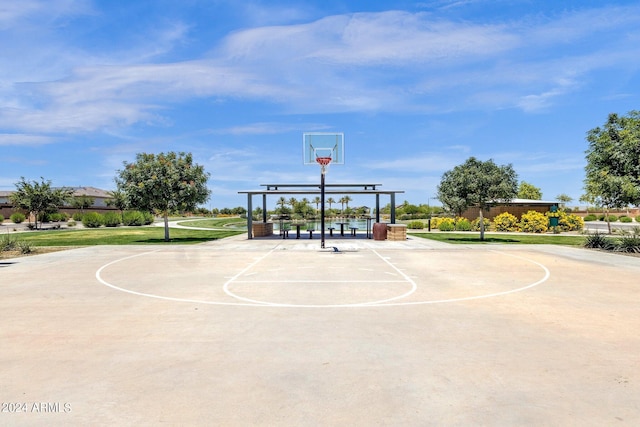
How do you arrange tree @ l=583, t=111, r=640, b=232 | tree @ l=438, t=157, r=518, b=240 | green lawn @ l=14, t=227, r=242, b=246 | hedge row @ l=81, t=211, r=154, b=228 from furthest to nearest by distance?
1. hedge row @ l=81, t=211, r=154, b=228
2. green lawn @ l=14, t=227, r=242, b=246
3. tree @ l=438, t=157, r=518, b=240
4. tree @ l=583, t=111, r=640, b=232

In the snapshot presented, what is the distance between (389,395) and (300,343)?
6.38 feet

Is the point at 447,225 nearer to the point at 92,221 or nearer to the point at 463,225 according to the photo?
the point at 463,225

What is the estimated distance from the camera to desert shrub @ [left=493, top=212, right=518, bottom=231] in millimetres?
34969

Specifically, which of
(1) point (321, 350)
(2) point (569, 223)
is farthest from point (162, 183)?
(2) point (569, 223)

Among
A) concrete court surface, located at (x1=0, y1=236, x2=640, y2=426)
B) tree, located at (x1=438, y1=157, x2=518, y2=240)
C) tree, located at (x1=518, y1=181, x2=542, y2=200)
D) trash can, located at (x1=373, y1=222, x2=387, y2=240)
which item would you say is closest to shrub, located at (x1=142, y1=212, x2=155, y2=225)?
trash can, located at (x1=373, y1=222, x2=387, y2=240)

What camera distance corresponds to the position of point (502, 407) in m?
3.94

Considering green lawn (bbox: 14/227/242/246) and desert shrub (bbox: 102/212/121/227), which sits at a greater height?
desert shrub (bbox: 102/212/121/227)

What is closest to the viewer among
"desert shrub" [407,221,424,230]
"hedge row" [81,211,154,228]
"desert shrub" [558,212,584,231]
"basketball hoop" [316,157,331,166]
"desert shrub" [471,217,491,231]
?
"basketball hoop" [316,157,331,166]

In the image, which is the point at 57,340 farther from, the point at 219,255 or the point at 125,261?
the point at 219,255

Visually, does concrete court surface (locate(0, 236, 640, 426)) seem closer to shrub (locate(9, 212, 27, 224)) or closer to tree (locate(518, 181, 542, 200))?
shrub (locate(9, 212, 27, 224))

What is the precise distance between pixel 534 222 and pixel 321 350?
3387 cm

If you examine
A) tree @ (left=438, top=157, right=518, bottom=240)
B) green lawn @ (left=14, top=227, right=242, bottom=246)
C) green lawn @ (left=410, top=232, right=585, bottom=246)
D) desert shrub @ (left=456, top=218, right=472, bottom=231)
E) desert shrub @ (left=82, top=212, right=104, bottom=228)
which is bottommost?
green lawn @ (left=410, top=232, right=585, bottom=246)

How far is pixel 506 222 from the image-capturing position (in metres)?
35.1

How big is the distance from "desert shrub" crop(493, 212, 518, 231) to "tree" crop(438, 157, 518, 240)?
39.7ft
